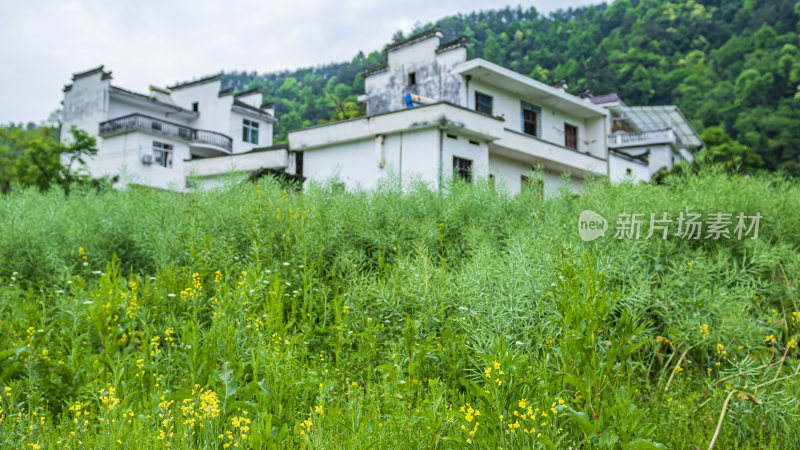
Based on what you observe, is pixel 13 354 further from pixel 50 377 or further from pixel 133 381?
pixel 133 381

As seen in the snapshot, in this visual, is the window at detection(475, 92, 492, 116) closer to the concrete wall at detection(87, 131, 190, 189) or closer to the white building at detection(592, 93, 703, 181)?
the white building at detection(592, 93, 703, 181)

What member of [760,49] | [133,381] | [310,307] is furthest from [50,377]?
[760,49]

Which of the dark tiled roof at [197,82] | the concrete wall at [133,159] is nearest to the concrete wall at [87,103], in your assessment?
the concrete wall at [133,159]

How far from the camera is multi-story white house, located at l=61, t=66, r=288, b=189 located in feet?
89.8

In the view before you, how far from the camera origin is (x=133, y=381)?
3906 millimetres

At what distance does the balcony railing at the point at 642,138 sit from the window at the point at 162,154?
27.2 meters

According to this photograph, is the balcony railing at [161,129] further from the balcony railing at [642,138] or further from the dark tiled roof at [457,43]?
the balcony railing at [642,138]

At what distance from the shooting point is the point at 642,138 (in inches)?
1414

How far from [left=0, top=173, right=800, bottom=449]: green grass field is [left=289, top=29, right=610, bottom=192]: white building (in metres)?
8.04

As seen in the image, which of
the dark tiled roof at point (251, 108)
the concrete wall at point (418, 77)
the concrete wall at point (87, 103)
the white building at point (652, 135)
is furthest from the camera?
the white building at point (652, 135)

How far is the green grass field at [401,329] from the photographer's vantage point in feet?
10.3

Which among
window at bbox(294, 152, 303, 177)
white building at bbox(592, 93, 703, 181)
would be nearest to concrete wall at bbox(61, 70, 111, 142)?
window at bbox(294, 152, 303, 177)

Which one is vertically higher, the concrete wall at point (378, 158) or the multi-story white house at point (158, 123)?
the multi-story white house at point (158, 123)

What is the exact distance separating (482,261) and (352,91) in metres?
42.4
